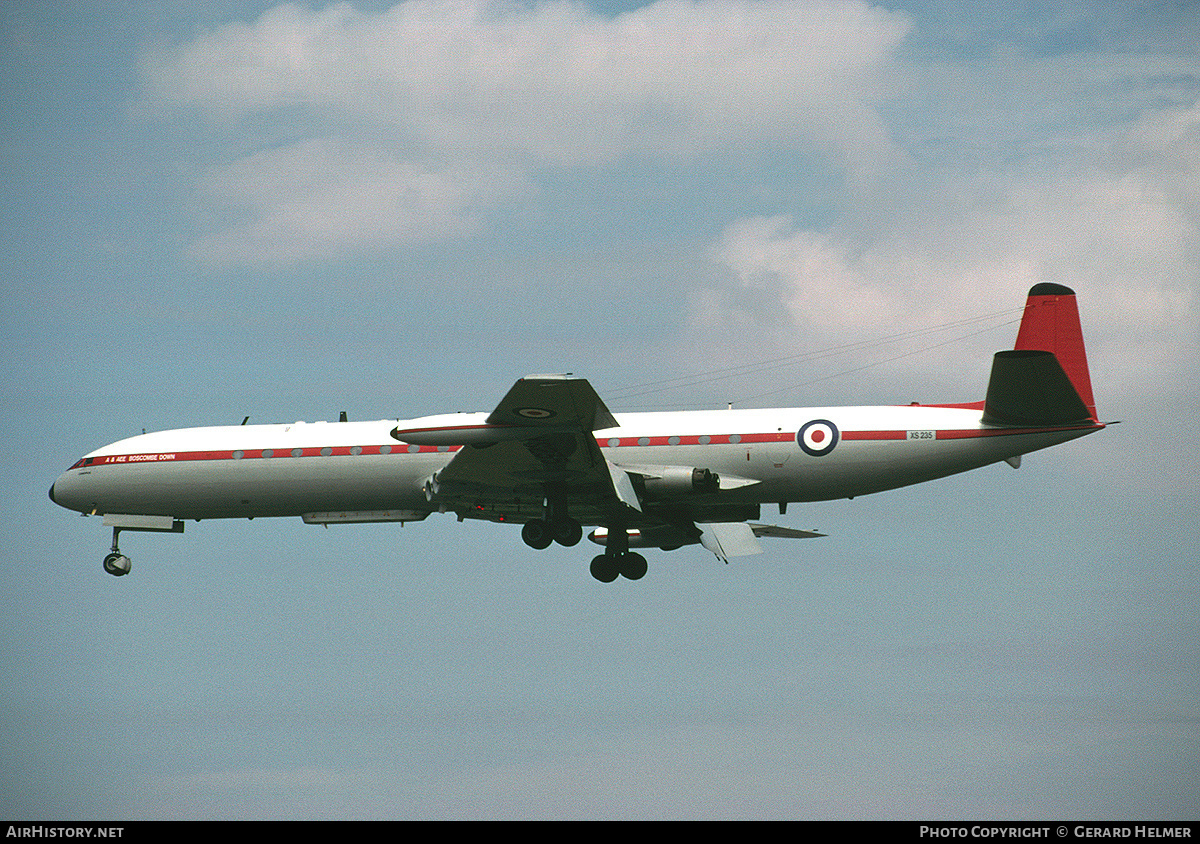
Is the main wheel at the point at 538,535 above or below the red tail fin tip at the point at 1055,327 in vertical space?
below

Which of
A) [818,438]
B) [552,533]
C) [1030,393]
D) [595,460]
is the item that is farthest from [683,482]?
[1030,393]

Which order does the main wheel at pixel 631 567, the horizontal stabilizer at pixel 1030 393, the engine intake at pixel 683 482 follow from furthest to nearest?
the main wheel at pixel 631 567 → the engine intake at pixel 683 482 → the horizontal stabilizer at pixel 1030 393

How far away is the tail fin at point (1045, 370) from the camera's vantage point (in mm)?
29609

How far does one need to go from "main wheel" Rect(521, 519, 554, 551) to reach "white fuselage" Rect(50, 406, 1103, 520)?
7.55 feet

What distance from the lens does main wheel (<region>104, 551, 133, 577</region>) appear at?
119 ft

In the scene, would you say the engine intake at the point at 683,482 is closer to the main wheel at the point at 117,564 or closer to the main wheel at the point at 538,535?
the main wheel at the point at 538,535

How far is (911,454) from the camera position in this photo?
1243 inches

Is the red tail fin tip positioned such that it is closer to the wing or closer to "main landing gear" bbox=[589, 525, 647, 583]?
the wing

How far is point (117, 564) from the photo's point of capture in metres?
36.5

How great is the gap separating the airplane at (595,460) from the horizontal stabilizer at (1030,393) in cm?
4

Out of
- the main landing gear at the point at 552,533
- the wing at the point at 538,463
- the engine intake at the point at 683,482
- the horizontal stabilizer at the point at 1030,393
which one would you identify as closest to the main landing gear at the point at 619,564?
the wing at the point at 538,463
